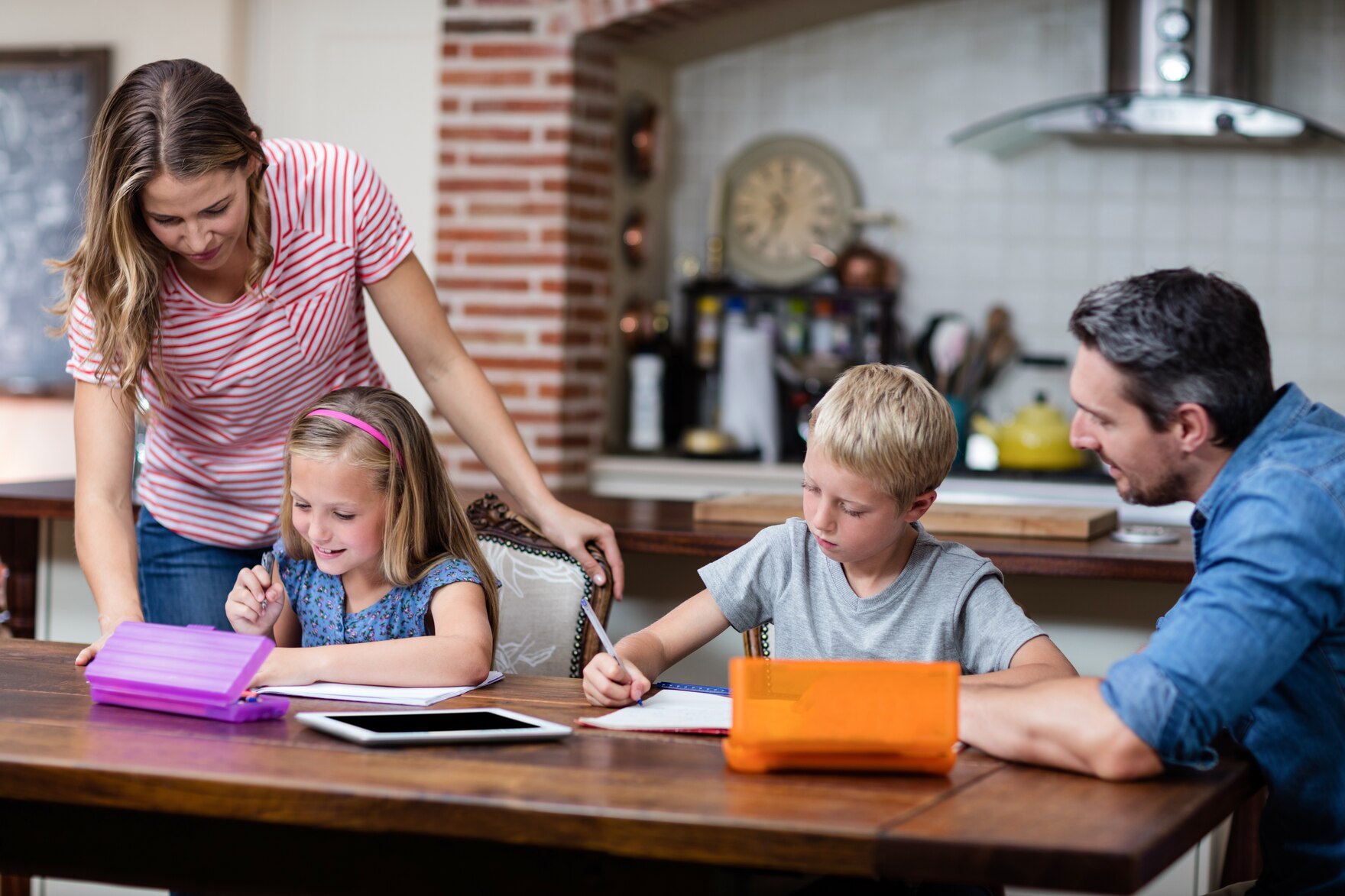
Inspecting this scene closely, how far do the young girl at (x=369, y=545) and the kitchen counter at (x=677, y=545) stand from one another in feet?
1.94

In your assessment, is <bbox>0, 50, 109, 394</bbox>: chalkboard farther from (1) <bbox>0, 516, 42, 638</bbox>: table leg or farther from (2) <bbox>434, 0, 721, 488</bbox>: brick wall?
(1) <bbox>0, 516, 42, 638</bbox>: table leg

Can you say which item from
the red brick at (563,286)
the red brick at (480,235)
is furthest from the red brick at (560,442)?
the red brick at (480,235)

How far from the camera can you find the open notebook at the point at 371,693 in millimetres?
1621

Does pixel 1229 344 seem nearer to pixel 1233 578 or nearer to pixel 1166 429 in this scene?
pixel 1166 429

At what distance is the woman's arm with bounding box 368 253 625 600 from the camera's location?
2109 millimetres

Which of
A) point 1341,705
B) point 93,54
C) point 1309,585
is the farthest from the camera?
point 93,54

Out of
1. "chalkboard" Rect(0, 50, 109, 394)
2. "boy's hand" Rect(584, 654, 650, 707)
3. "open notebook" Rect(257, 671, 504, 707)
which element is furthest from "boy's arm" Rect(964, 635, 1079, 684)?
"chalkboard" Rect(0, 50, 109, 394)

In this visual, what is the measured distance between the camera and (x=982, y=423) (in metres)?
4.18

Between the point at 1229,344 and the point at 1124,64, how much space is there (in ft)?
9.51

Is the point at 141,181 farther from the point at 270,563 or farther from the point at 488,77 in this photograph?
the point at 488,77

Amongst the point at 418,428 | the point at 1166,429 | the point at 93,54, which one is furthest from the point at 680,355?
the point at 1166,429

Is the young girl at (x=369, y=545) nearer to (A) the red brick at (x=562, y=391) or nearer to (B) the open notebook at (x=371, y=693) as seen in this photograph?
(B) the open notebook at (x=371, y=693)

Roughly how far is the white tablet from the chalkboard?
3.48 metres

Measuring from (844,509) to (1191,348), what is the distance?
0.44m
